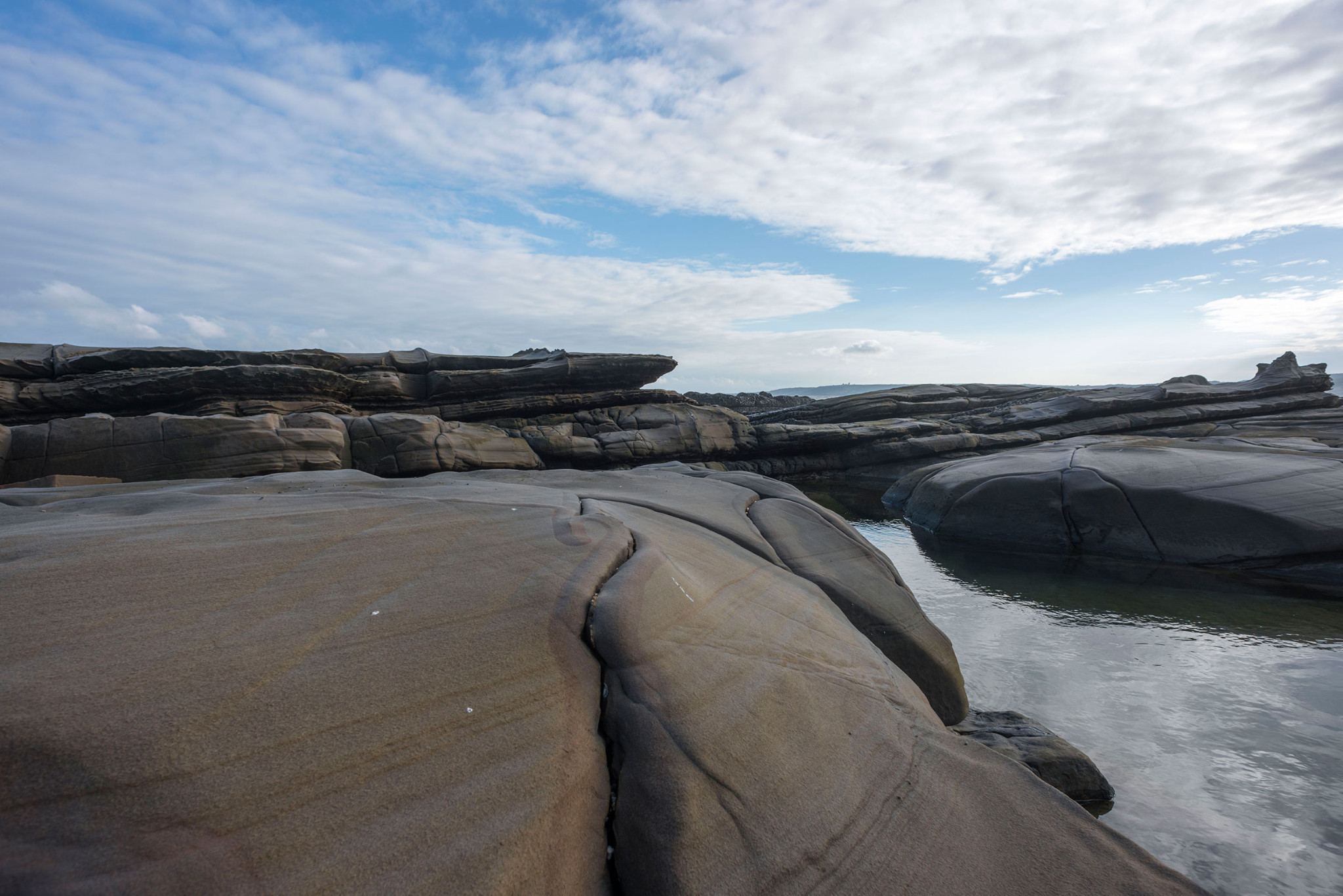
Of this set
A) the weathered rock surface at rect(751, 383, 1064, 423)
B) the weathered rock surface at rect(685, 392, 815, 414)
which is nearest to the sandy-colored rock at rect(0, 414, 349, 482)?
the weathered rock surface at rect(751, 383, 1064, 423)

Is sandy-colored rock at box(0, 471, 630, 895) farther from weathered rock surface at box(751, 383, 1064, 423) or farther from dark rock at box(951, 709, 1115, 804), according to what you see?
weathered rock surface at box(751, 383, 1064, 423)

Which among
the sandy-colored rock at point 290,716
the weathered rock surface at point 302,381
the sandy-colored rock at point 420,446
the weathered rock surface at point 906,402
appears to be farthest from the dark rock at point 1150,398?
the sandy-colored rock at point 290,716

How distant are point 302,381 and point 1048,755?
53.0 ft

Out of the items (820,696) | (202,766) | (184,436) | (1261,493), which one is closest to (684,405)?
(184,436)

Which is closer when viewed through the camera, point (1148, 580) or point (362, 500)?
point (362, 500)

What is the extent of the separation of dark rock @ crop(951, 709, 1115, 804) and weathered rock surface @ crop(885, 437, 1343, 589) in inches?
232

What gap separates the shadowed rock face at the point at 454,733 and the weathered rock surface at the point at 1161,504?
695 centimetres

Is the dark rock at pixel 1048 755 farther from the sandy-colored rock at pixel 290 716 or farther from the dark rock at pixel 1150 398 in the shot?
the dark rock at pixel 1150 398

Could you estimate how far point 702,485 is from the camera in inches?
231

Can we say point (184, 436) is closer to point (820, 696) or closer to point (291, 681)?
point (291, 681)

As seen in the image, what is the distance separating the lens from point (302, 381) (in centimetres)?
1467

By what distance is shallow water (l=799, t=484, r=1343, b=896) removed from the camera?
9.42 ft

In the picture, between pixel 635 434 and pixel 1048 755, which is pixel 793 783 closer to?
pixel 1048 755

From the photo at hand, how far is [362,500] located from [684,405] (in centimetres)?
1511
